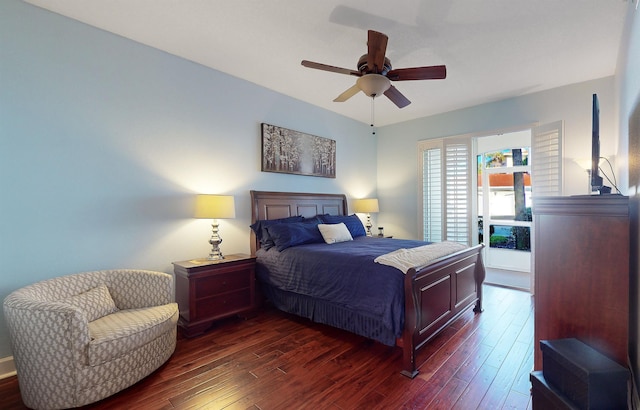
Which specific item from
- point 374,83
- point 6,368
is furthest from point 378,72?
point 6,368

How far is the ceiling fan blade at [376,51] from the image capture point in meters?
2.20

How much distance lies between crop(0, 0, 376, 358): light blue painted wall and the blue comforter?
2.64 ft

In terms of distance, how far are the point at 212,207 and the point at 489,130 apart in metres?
4.25

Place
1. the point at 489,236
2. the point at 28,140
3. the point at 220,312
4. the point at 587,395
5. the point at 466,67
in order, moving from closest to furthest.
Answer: the point at 587,395
the point at 28,140
the point at 220,312
the point at 466,67
the point at 489,236

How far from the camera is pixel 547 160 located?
400cm

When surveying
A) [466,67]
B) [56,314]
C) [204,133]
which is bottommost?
[56,314]

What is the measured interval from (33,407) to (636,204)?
3.93 metres

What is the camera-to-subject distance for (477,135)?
474 cm

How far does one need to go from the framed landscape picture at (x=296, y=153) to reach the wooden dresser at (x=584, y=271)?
10.1 ft

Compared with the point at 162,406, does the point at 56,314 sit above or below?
above

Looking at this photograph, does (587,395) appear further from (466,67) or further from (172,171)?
(172,171)

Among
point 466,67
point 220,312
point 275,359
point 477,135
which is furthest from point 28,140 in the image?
point 477,135

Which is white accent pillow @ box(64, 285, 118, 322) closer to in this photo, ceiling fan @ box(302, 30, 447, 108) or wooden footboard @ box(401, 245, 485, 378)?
wooden footboard @ box(401, 245, 485, 378)

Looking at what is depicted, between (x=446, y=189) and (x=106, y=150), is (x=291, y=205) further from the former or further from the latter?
(x=446, y=189)
